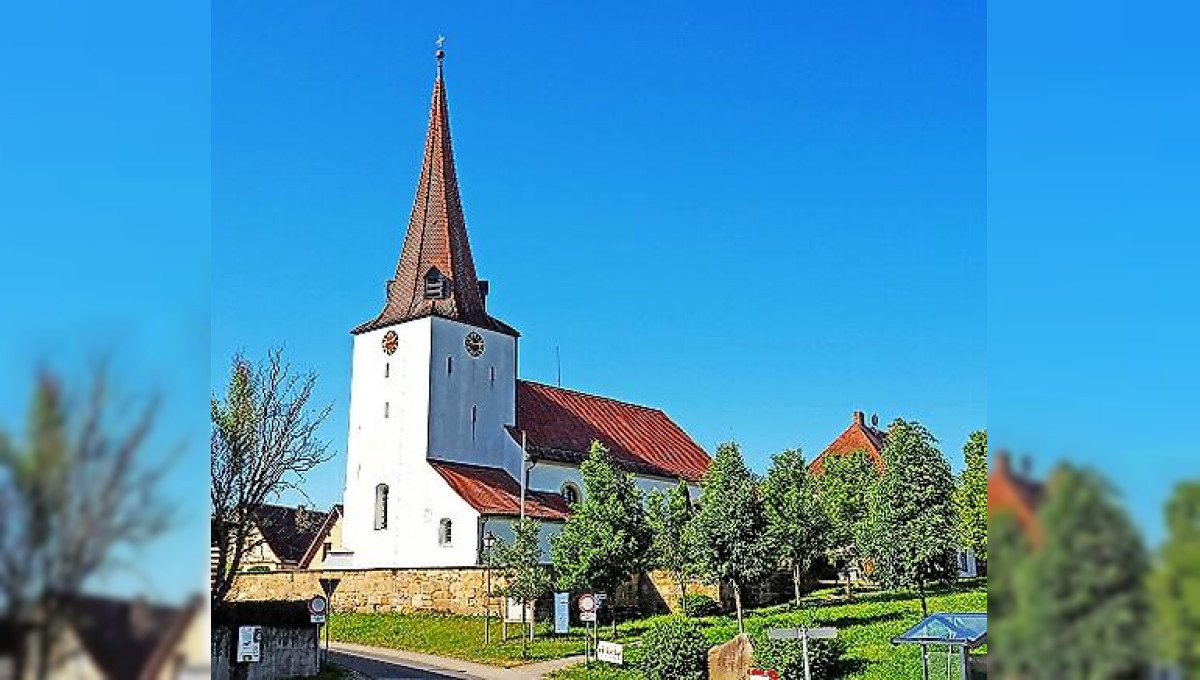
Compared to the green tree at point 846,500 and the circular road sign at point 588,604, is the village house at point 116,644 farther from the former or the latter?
the green tree at point 846,500

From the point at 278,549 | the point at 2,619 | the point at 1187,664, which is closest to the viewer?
the point at 1187,664

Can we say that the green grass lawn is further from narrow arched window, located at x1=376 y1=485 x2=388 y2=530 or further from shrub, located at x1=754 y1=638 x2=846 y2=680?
narrow arched window, located at x1=376 y1=485 x2=388 y2=530

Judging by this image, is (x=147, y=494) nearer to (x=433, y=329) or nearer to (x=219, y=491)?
(x=219, y=491)

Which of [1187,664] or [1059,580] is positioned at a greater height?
[1059,580]

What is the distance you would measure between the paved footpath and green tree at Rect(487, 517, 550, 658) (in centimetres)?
186

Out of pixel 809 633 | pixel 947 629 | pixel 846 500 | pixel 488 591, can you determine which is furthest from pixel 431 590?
pixel 947 629

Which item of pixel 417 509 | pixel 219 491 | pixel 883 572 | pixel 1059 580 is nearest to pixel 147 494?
pixel 1059 580

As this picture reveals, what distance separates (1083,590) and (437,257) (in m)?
31.1

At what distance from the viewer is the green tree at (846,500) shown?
1049 inches

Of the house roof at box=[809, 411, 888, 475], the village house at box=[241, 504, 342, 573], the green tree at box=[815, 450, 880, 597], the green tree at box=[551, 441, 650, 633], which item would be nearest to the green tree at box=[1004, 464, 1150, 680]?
the green tree at box=[551, 441, 650, 633]

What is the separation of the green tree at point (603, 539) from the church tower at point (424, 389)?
280 inches

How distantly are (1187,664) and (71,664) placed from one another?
1847mm

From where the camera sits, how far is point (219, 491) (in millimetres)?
10062

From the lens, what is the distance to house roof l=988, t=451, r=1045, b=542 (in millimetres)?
1750
